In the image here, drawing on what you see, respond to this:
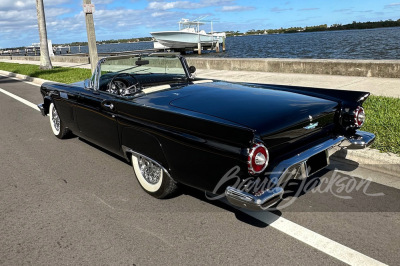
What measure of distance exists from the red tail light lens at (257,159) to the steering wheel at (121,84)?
1950 millimetres

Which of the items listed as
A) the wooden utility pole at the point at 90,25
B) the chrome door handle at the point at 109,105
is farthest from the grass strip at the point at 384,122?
the wooden utility pole at the point at 90,25

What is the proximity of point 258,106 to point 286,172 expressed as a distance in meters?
0.67

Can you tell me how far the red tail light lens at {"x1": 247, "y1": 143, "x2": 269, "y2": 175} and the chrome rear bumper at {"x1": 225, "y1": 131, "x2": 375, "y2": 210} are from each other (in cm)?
14

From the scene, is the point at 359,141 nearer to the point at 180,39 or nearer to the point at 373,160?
the point at 373,160

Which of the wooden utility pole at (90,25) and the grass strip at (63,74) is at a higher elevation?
the wooden utility pole at (90,25)

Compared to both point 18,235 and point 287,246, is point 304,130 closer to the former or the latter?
point 287,246

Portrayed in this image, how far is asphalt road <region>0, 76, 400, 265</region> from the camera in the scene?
2703 mm

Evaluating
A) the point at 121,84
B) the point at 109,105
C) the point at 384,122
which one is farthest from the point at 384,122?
the point at 109,105

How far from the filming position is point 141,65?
14.4 feet

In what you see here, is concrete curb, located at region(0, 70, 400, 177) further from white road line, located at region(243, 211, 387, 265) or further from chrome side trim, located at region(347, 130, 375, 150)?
white road line, located at region(243, 211, 387, 265)

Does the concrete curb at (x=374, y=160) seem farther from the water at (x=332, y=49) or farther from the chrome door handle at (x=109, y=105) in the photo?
the water at (x=332, y=49)

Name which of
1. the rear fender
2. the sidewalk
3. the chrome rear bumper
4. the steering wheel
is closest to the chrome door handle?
the steering wheel

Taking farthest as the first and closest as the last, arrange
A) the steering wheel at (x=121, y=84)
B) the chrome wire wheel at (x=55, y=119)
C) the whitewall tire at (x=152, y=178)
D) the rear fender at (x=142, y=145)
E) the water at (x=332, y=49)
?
1. the water at (x=332, y=49)
2. the chrome wire wheel at (x=55, y=119)
3. the steering wheel at (x=121, y=84)
4. the whitewall tire at (x=152, y=178)
5. the rear fender at (x=142, y=145)

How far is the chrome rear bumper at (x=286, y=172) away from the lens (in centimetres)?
263
